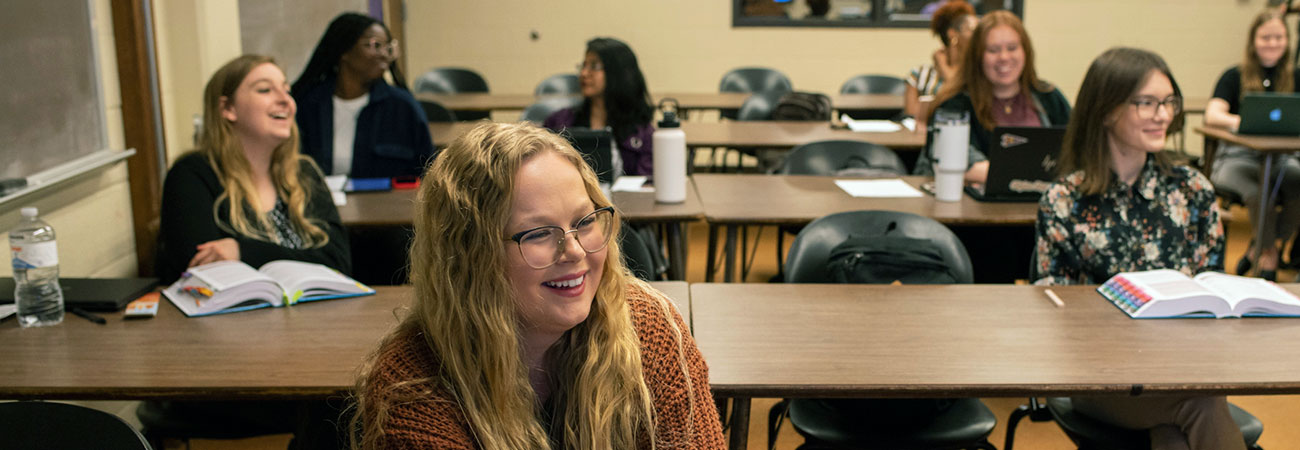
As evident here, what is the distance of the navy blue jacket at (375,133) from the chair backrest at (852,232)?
5.04 feet

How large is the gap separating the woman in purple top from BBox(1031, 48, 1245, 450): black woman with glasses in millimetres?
1684

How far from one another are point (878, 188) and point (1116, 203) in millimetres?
943

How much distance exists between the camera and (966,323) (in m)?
1.93

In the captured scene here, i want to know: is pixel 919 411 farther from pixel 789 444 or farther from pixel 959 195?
pixel 959 195

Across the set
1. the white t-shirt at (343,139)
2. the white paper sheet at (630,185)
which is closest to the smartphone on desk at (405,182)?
the white t-shirt at (343,139)

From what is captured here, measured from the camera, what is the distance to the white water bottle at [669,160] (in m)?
2.96

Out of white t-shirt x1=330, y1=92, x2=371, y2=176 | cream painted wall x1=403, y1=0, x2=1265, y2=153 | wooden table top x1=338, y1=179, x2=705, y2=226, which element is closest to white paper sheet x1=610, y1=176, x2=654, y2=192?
wooden table top x1=338, y1=179, x2=705, y2=226

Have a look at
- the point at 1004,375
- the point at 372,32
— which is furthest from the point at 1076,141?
the point at 372,32

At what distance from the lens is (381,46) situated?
3549 mm

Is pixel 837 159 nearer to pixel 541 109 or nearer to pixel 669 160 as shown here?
pixel 669 160

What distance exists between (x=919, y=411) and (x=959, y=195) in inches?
44.2

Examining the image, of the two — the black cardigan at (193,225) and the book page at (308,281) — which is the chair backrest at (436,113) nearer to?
the black cardigan at (193,225)

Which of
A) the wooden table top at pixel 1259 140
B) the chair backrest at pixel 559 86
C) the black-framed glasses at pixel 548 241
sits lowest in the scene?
the wooden table top at pixel 1259 140

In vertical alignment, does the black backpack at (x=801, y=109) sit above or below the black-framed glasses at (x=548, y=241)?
below
